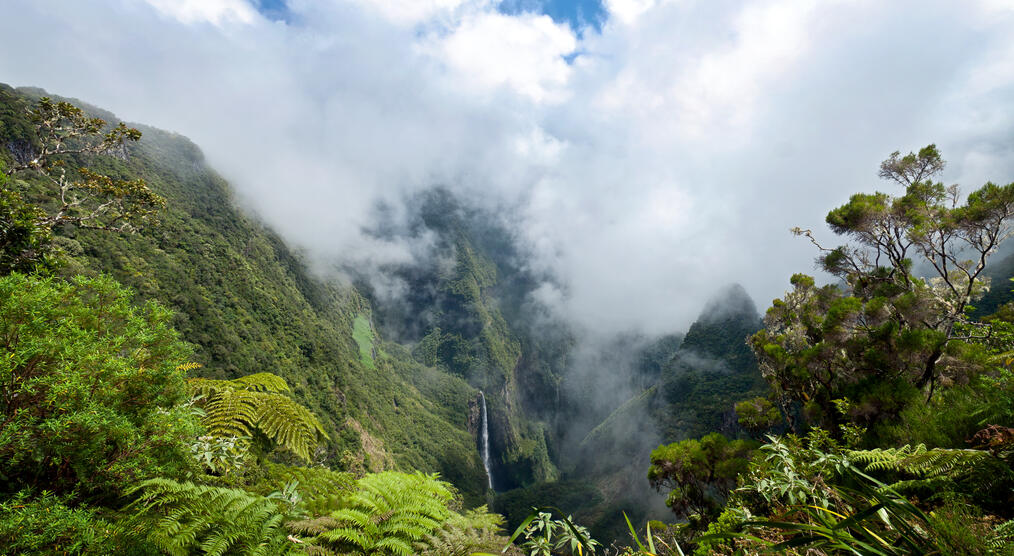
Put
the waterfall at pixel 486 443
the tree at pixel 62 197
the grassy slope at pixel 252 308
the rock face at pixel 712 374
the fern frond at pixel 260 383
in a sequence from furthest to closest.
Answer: the waterfall at pixel 486 443, the rock face at pixel 712 374, the grassy slope at pixel 252 308, the fern frond at pixel 260 383, the tree at pixel 62 197

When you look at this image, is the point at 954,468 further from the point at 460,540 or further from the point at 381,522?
the point at 381,522

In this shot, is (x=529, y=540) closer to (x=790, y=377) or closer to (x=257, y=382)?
(x=257, y=382)

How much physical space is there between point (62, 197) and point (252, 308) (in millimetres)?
84554

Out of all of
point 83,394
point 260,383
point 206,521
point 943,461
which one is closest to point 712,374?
point 943,461

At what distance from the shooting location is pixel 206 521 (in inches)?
101

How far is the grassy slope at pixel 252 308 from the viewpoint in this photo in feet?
174

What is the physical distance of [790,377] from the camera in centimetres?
1318

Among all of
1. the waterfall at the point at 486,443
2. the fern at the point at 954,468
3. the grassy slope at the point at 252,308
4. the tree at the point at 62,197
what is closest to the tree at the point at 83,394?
the tree at the point at 62,197

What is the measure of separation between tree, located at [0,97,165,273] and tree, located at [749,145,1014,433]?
49.8 ft

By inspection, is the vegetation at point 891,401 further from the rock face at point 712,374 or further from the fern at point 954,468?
the rock face at point 712,374

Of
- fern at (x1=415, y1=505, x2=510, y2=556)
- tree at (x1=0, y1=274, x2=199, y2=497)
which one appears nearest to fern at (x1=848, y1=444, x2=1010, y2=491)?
fern at (x1=415, y1=505, x2=510, y2=556)

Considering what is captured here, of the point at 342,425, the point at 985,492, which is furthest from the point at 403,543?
the point at 342,425

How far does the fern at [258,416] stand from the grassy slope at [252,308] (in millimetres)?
33501

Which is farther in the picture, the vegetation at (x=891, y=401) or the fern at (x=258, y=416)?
the fern at (x=258, y=416)
